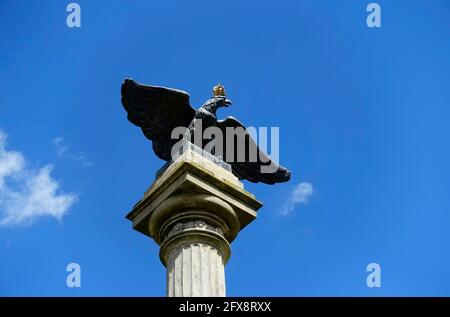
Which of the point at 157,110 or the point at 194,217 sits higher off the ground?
the point at 157,110

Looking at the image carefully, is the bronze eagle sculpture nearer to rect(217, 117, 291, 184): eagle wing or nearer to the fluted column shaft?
rect(217, 117, 291, 184): eagle wing

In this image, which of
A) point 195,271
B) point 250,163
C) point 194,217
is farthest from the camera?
point 250,163

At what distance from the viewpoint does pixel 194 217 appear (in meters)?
12.1

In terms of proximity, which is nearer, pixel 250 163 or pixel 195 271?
pixel 195 271

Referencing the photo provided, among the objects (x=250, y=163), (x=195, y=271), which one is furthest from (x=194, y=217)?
(x=250, y=163)

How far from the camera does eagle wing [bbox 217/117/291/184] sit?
1448 centimetres

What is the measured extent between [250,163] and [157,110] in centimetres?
178

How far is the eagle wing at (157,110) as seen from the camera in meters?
14.6

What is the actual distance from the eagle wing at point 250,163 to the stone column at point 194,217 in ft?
5.63

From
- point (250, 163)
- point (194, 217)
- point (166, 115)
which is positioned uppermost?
point (166, 115)

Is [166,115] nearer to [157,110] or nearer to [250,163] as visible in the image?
[157,110]
